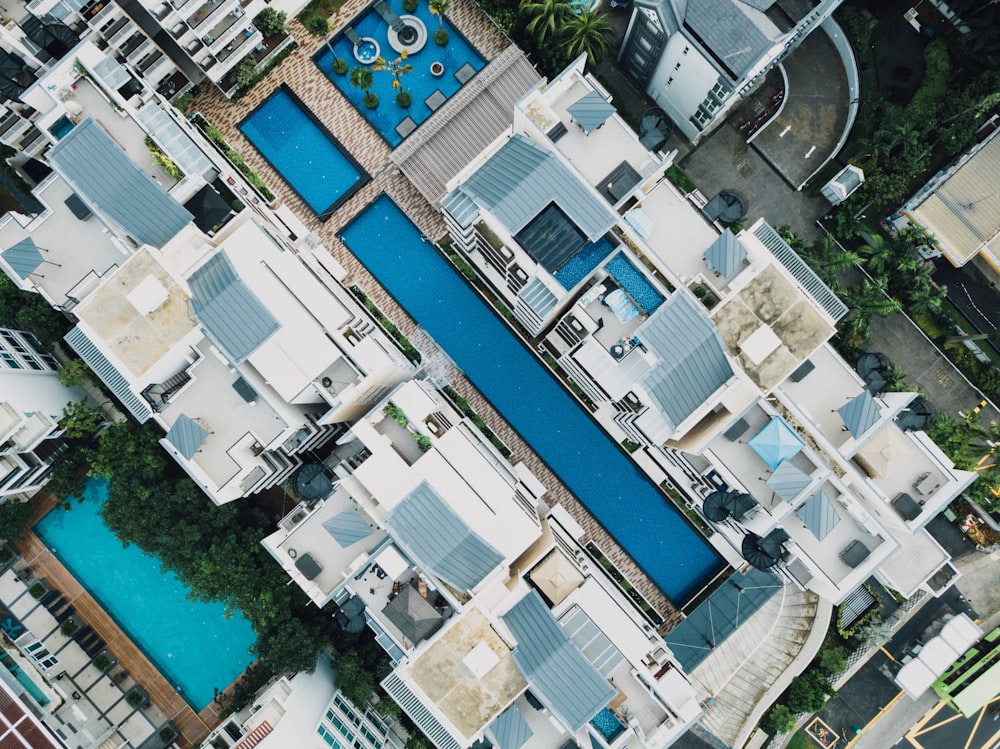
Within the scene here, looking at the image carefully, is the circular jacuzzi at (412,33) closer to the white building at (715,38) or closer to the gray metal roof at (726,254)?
the white building at (715,38)

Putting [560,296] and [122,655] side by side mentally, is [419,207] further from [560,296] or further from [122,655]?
[122,655]

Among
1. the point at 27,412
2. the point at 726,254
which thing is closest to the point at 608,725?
the point at 726,254

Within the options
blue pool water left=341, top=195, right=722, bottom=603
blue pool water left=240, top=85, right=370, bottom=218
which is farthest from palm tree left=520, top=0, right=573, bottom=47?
blue pool water left=341, top=195, right=722, bottom=603

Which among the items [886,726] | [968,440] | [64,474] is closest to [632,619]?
[886,726]

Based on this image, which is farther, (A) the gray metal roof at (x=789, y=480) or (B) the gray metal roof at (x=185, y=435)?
(B) the gray metal roof at (x=185, y=435)

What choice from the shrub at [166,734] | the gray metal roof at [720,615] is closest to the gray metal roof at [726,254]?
the gray metal roof at [720,615]

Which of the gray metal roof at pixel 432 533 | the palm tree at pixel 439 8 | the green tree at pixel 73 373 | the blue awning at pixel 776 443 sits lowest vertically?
the blue awning at pixel 776 443

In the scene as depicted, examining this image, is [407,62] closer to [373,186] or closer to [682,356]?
[373,186]
